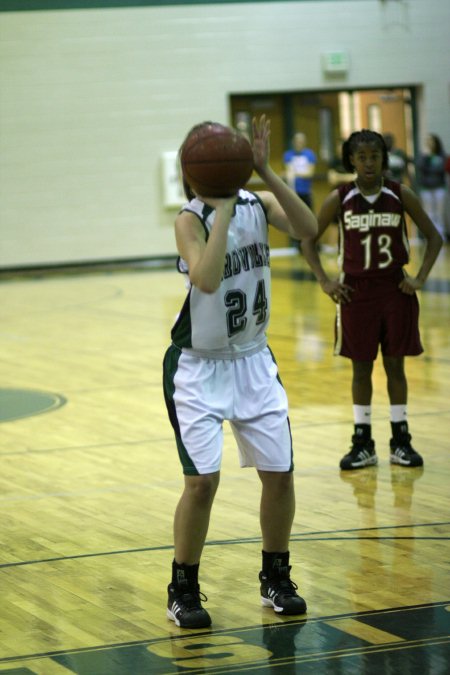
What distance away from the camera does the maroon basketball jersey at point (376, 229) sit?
227 inches

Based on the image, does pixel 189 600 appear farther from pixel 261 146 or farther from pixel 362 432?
pixel 362 432

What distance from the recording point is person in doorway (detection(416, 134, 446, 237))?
60.3 ft

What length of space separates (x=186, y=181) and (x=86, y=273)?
14084mm

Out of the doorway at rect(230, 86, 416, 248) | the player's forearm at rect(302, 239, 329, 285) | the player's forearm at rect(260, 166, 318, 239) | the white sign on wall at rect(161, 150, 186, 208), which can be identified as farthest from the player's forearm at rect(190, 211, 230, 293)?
the doorway at rect(230, 86, 416, 248)

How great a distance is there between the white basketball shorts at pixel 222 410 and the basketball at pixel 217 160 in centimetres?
54

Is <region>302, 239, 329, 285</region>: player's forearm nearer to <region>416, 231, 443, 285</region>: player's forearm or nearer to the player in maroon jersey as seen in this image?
the player in maroon jersey

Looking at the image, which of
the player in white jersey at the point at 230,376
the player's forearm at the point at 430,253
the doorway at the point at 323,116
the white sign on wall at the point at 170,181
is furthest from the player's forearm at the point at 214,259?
the doorway at the point at 323,116

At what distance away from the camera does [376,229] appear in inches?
228

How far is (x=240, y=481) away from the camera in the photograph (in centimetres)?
568

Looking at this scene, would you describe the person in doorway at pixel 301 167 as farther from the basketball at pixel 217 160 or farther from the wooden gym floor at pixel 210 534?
the basketball at pixel 217 160

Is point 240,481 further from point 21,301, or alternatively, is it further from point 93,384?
point 21,301

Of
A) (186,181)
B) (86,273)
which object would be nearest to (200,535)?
(186,181)

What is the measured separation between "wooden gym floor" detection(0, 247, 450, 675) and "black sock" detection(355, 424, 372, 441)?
0.53 feet

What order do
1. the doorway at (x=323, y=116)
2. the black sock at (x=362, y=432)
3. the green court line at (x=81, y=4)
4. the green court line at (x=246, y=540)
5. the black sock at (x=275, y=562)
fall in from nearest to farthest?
the black sock at (x=275, y=562) < the green court line at (x=246, y=540) < the black sock at (x=362, y=432) < the green court line at (x=81, y=4) < the doorway at (x=323, y=116)
